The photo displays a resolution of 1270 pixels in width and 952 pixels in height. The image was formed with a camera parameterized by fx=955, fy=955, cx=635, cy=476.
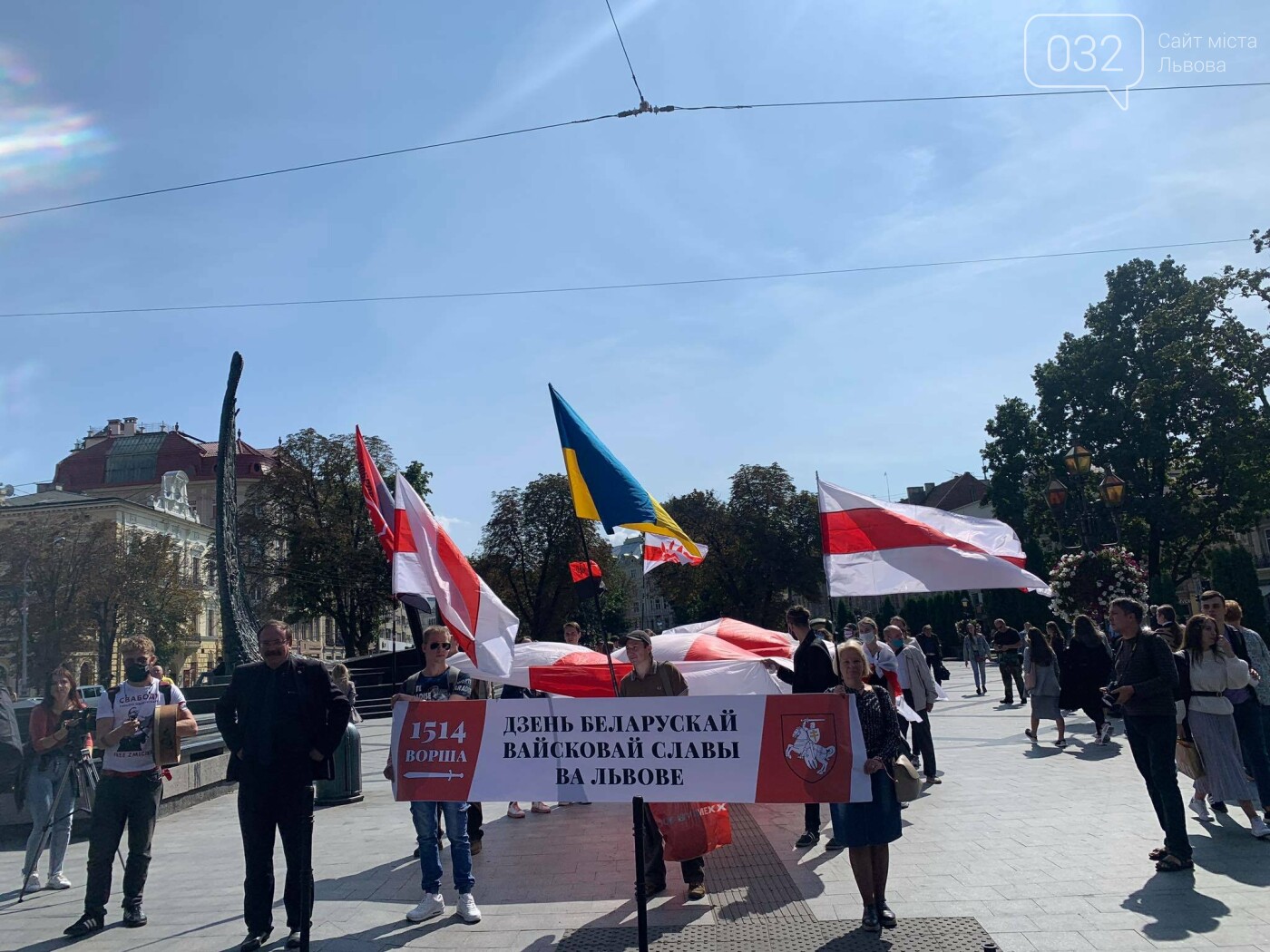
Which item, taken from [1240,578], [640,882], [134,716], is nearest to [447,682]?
[134,716]

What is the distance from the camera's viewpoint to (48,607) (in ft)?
123

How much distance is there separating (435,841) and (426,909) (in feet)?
1.44

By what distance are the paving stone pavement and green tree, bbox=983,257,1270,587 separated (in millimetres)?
32315

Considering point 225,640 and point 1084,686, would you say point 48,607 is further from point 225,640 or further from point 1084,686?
point 1084,686

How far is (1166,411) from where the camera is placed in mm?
41469

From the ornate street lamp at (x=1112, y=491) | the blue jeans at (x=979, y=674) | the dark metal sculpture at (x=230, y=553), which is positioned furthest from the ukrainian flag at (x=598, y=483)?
the blue jeans at (x=979, y=674)

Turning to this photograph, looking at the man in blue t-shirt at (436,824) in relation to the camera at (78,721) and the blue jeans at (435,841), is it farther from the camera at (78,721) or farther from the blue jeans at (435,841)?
the camera at (78,721)

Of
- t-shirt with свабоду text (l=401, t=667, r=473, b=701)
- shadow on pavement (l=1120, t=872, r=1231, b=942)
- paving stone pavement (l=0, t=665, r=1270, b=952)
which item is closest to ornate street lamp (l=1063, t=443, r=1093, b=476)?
paving stone pavement (l=0, t=665, r=1270, b=952)

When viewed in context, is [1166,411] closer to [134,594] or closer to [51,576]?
[134,594]

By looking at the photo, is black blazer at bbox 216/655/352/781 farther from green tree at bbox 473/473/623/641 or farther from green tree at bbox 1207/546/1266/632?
green tree at bbox 473/473/623/641

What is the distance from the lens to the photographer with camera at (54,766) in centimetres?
779

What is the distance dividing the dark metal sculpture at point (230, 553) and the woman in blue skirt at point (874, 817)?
14471mm

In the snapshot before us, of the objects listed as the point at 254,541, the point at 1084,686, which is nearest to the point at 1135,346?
the point at 1084,686

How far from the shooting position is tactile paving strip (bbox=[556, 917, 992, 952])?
5320 millimetres
